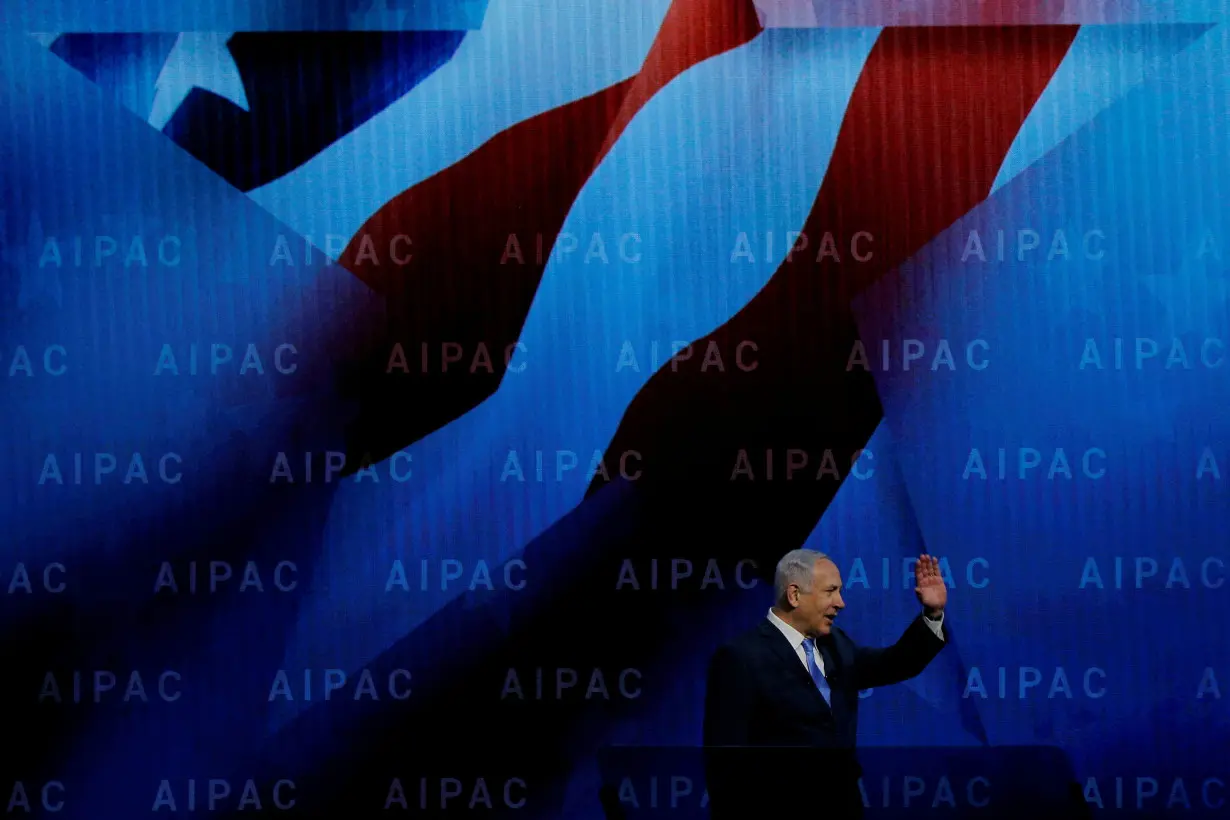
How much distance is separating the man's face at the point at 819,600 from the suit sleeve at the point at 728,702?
21cm

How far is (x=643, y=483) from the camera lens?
186 inches

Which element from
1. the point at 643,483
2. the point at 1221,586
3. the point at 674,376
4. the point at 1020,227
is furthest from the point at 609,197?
the point at 1221,586

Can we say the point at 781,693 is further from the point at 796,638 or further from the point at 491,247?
the point at 491,247

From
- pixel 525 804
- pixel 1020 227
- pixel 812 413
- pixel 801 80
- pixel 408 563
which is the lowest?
pixel 525 804

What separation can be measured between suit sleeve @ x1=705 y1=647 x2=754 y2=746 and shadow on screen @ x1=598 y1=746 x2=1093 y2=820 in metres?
0.13

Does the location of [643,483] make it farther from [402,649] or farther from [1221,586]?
[1221,586]

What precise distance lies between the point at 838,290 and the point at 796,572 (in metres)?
1.50

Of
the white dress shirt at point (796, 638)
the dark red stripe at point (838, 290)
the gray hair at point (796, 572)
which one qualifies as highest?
the dark red stripe at point (838, 290)

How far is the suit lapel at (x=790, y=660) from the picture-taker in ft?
11.4

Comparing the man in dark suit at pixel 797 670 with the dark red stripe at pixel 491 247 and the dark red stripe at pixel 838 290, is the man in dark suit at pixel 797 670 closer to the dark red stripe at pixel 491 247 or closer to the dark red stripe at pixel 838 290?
the dark red stripe at pixel 838 290

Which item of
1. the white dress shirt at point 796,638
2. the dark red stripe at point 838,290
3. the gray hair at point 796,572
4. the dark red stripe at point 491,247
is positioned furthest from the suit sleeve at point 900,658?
the dark red stripe at point 491,247

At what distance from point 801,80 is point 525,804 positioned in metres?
→ 2.63

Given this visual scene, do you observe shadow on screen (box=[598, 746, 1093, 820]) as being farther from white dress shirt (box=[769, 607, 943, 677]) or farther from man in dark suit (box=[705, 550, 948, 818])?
white dress shirt (box=[769, 607, 943, 677])

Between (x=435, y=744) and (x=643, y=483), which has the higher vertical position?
(x=643, y=483)
